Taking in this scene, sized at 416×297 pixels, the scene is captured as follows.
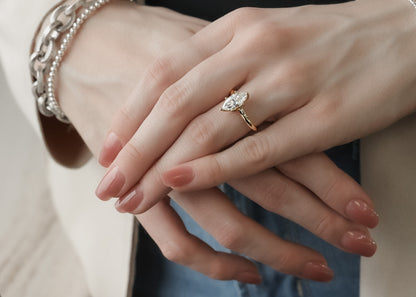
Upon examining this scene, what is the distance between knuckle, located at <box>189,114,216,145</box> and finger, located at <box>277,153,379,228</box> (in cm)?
10

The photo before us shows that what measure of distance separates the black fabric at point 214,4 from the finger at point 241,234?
32 centimetres

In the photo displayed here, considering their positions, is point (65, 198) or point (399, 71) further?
point (65, 198)

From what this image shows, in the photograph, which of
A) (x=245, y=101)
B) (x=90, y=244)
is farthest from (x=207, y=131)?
(x=90, y=244)

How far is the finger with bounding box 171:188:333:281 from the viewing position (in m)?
0.61

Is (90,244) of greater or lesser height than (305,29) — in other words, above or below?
below

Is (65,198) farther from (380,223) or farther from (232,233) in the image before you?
(380,223)

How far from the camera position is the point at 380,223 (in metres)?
0.64

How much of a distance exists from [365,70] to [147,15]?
32 cm

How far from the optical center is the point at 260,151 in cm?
55

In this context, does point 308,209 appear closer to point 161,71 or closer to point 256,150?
point 256,150

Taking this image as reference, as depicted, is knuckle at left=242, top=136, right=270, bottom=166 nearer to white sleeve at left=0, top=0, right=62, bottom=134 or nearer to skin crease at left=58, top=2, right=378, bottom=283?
skin crease at left=58, top=2, right=378, bottom=283

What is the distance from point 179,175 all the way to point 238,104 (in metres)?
0.10

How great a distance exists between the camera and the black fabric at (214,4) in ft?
2.52

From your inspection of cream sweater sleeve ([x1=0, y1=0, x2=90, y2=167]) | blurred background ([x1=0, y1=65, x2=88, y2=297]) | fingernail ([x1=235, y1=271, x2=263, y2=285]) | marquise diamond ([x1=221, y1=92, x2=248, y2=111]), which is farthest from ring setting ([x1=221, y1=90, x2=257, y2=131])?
blurred background ([x1=0, y1=65, x2=88, y2=297])
